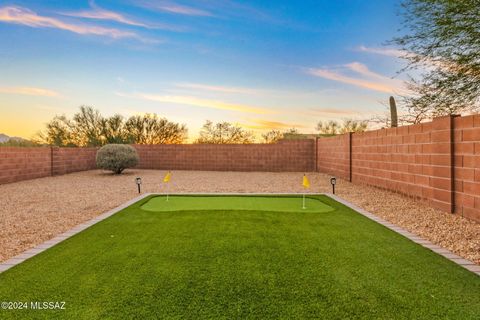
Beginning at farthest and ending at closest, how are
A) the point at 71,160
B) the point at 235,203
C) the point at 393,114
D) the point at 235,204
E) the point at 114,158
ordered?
the point at 71,160 < the point at 114,158 < the point at 393,114 < the point at 235,203 < the point at 235,204

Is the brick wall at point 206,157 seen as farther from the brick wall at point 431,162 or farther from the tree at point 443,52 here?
the tree at point 443,52

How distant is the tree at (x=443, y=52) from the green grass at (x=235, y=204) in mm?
4140

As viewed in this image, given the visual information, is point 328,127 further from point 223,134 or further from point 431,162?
point 431,162

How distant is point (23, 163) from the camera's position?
11.6 m

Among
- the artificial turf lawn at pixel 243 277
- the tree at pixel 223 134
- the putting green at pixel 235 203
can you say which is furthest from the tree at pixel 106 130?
the artificial turf lawn at pixel 243 277

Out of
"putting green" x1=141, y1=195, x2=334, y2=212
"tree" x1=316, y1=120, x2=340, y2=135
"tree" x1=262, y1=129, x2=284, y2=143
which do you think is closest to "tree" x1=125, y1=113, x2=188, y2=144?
"tree" x1=262, y1=129, x2=284, y2=143

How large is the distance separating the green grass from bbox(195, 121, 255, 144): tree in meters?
13.9

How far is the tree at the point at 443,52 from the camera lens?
6.85 m

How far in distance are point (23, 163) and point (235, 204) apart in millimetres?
9491

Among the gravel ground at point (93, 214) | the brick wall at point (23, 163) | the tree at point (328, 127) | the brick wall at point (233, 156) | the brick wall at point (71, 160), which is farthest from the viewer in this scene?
the tree at point (328, 127)

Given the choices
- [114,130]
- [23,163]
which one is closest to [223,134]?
[114,130]

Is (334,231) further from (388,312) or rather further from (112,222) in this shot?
(112,222)

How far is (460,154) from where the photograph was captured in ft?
17.0

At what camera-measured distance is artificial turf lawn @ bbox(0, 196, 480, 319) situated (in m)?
2.08
